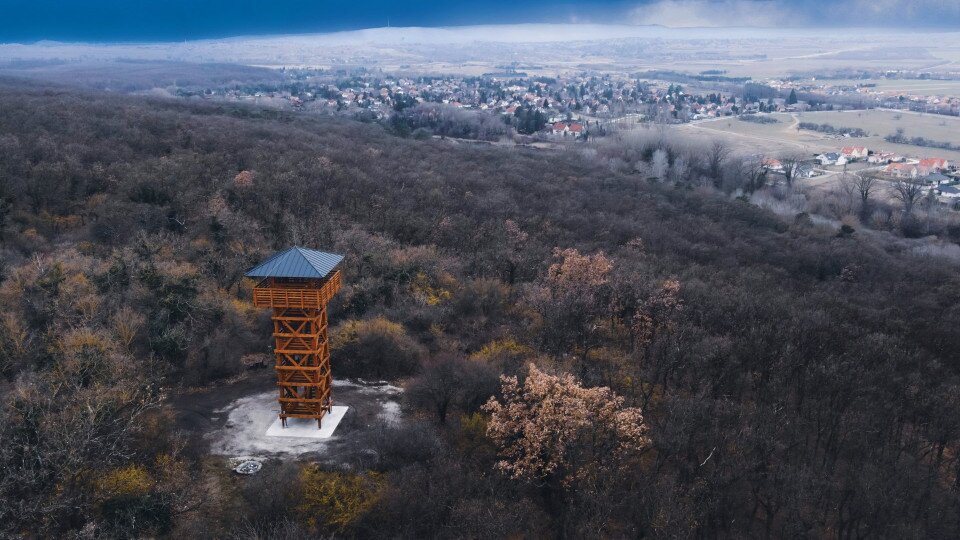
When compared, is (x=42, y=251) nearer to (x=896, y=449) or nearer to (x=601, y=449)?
(x=601, y=449)

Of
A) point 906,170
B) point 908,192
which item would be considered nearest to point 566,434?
point 908,192

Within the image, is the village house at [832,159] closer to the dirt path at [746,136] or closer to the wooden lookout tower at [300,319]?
the dirt path at [746,136]

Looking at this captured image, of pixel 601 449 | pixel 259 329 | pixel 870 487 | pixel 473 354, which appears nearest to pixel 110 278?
pixel 259 329

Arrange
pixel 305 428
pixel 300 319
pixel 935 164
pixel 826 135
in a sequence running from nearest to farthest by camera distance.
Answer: pixel 300 319 < pixel 305 428 < pixel 935 164 < pixel 826 135

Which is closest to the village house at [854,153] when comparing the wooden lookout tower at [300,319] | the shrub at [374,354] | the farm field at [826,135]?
the farm field at [826,135]

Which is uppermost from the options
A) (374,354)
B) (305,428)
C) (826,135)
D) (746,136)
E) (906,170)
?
(826,135)

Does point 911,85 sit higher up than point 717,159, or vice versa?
point 911,85

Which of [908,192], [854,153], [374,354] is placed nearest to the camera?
[374,354]

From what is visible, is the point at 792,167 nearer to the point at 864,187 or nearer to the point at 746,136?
the point at 864,187
